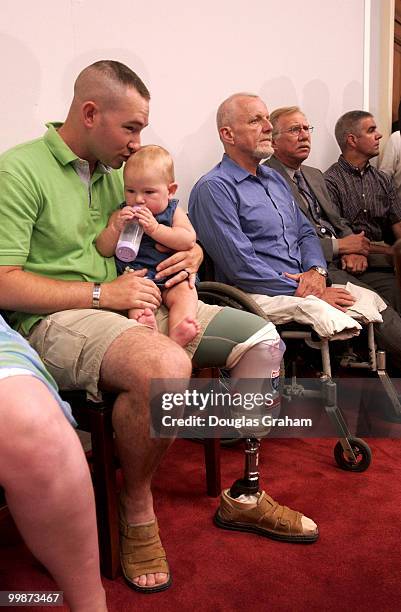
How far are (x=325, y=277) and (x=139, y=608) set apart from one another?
1.51 meters

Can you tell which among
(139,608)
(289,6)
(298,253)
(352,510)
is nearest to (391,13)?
(289,6)

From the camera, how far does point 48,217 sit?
5.20 ft

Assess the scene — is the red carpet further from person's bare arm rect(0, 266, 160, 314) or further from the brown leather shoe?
person's bare arm rect(0, 266, 160, 314)

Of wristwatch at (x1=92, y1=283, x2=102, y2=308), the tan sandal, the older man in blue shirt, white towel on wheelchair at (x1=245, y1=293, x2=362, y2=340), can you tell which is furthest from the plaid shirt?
the tan sandal

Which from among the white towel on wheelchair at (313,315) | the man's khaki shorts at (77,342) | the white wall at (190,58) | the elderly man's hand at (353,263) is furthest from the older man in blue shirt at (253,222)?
the man's khaki shorts at (77,342)

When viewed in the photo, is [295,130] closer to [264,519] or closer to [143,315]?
[143,315]

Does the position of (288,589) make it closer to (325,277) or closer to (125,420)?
(125,420)

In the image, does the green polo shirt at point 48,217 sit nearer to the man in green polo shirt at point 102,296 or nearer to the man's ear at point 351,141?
the man in green polo shirt at point 102,296

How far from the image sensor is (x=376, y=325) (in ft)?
8.24

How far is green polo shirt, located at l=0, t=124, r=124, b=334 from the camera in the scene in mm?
1511

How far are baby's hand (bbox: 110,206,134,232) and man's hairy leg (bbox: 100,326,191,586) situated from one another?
34 cm

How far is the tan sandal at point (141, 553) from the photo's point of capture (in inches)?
57.3

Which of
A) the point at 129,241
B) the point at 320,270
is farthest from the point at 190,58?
the point at 129,241

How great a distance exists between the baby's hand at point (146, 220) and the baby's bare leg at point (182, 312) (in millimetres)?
173
